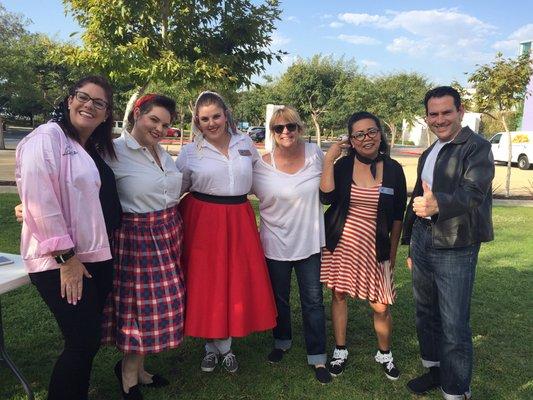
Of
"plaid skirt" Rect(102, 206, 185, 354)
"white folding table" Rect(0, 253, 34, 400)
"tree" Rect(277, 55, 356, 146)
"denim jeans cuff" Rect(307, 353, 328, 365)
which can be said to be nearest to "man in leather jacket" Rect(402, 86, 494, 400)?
"denim jeans cuff" Rect(307, 353, 328, 365)

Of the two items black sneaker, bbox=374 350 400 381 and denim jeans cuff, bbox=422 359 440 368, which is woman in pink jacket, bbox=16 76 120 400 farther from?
denim jeans cuff, bbox=422 359 440 368

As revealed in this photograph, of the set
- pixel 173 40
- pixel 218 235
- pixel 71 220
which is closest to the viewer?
pixel 71 220

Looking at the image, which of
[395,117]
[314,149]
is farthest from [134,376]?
[395,117]

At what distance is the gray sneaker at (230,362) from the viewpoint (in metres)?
3.22

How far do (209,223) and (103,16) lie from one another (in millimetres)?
4383

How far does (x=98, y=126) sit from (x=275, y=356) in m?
2.06

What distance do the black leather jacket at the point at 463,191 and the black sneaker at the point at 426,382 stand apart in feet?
3.33

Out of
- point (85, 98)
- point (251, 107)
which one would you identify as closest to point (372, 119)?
point (85, 98)

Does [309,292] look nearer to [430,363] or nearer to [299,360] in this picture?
[299,360]

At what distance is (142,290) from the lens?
2.62m

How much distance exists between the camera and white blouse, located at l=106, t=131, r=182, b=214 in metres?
2.56

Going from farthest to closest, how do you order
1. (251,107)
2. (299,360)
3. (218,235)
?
1. (251,107)
2. (299,360)
3. (218,235)

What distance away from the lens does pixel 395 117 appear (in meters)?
26.7

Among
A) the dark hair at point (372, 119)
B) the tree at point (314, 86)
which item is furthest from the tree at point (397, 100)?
the dark hair at point (372, 119)
